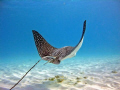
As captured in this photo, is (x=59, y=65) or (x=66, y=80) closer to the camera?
(x=66, y=80)

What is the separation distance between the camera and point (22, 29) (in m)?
111

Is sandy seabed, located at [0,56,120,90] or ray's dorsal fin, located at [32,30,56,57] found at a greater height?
ray's dorsal fin, located at [32,30,56,57]

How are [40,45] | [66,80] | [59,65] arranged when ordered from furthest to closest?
[59,65]
[40,45]
[66,80]

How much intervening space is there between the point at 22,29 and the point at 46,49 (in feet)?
383

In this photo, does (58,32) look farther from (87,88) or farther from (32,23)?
(87,88)

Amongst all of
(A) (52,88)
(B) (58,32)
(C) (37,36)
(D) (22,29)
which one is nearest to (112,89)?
(A) (52,88)

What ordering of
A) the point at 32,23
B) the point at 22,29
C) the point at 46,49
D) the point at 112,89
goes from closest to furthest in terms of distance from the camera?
the point at 112,89 < the point at 46,49 < the point at 32,23 < the point at 22,29

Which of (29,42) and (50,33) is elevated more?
(50,33)

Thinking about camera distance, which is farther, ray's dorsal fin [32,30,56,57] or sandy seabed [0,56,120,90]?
ray's dorsal fin [32,30,56,57]

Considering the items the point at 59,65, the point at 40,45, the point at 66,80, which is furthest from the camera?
the point at 59,65

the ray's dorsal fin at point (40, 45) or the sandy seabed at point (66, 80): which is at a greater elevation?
the ray's dorsal fin at point (40, 45)

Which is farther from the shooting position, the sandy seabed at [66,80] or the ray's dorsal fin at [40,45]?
the ray's dorsal fin at [40,45]

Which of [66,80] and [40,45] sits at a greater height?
[40,45]

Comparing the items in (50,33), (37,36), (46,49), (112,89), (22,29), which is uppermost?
(50,33)
